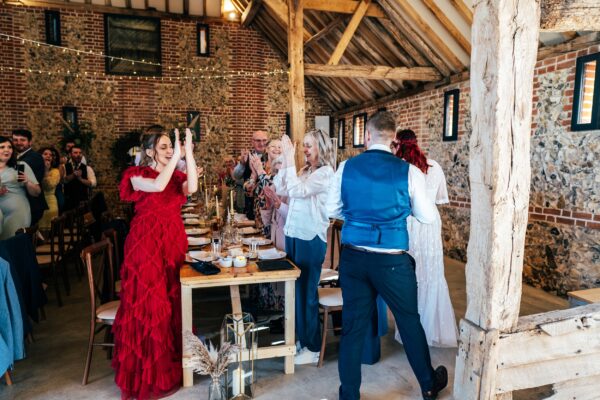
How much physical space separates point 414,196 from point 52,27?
9.83 metres

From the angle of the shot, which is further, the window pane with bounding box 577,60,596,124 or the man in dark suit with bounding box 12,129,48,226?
the man in dark suit with bounding box 12,129,48,226

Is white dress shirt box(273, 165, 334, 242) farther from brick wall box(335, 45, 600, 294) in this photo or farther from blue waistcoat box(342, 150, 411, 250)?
brick wall box(335, 45, 600, 294)

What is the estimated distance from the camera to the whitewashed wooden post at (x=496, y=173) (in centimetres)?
183

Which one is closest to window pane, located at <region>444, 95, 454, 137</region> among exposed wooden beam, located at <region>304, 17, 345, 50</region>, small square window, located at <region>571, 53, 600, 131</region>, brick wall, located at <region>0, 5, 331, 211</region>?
small square window, located at <region>571, 53, 600, 131</region>

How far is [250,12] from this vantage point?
9.30 metres

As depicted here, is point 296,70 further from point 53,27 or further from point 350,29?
point 53,27

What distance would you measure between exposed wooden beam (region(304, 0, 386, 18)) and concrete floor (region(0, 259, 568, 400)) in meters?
5.26

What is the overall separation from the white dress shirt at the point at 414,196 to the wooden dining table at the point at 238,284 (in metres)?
0.66

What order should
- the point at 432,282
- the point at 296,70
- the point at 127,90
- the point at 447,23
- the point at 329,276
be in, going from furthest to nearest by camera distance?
the point at 127,90
the point at 296,70
the point at 447,23
the point at 329,276
the point at 432,282

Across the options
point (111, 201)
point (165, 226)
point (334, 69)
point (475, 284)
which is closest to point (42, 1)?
point (111, 201)

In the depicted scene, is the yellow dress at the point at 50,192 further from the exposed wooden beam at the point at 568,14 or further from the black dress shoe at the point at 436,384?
the exposed wooden beam at the point at 568,14

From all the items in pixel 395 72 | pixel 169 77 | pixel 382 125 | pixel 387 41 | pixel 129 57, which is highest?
pixel 129 57

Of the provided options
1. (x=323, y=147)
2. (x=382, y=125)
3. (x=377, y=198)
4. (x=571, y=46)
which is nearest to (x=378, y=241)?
(x=377, y=198)

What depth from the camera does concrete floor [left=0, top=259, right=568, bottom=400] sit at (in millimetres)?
2818
